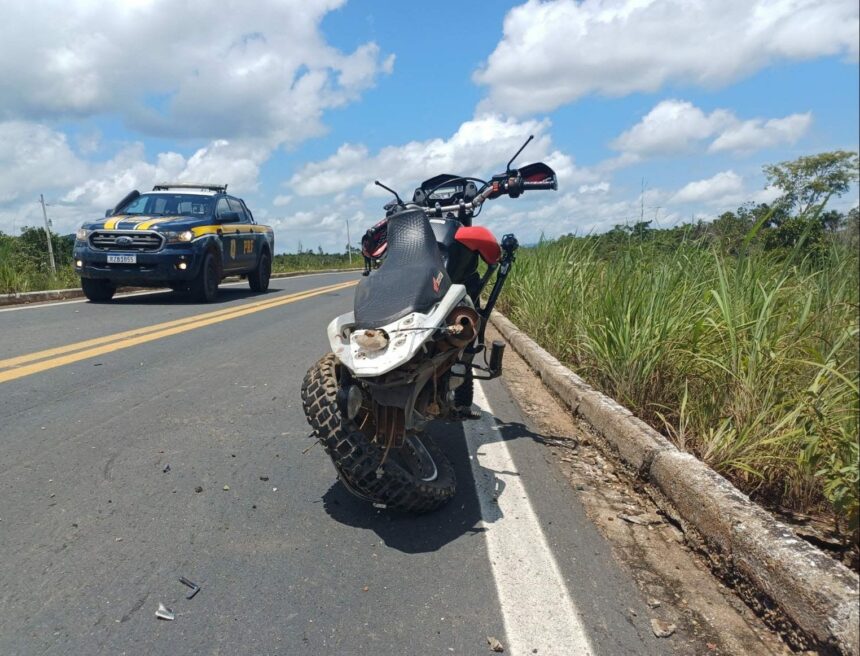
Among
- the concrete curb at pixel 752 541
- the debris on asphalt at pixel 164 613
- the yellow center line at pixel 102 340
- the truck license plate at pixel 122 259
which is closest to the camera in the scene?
the concrete curb at pixel 752 541

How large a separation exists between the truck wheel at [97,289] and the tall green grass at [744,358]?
897 centimetres

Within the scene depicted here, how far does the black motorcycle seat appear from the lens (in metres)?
2.65

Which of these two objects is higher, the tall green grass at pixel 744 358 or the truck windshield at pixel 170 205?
the truck windshield at pixel 170 205

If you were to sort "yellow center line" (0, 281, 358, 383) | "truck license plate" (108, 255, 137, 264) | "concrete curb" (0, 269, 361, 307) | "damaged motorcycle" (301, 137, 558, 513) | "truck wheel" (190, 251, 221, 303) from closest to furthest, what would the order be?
"damaged motorcycle" (301, 137, 558, 513)
"yellow center line" (0, 281, 358, 383)
"truck license plate" (108, 255, 137, 264)
"concrete curb" (0, 269, 361, 307)
"truck wheel" (190, 251, 221, 303)

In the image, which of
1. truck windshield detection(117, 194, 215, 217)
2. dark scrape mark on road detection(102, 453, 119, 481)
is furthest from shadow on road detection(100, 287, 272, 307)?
dark scrape mark on road detection(102, 453, 119, 481)

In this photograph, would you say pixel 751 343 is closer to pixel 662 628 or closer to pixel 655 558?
pixel 655 558

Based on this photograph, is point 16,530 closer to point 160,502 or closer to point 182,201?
point 160,502

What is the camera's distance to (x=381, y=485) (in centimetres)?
A: 270

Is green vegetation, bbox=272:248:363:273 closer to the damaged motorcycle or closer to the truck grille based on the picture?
the truck grille

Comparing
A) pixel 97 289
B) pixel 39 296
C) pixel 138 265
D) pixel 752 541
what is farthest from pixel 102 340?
pixel 752 541

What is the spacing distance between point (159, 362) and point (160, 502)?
324cm

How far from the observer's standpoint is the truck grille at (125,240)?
34.4 ft

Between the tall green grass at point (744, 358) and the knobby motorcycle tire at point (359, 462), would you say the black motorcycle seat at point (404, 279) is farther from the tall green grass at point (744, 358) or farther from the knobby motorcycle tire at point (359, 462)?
the tall green grass at point (744, 358)

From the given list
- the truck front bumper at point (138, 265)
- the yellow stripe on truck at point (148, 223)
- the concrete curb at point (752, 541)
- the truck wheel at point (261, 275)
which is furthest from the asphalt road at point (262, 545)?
the truck wheel at point (261, 275)
